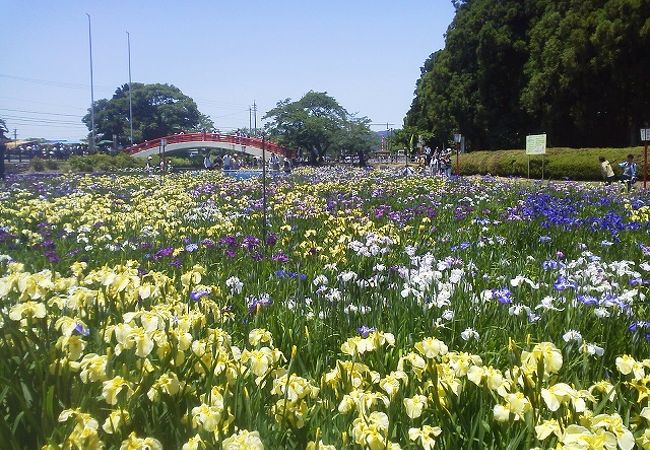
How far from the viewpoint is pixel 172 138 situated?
179ft

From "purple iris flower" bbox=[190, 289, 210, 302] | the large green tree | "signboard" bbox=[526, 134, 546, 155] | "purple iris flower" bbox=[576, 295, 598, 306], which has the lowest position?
"purple iris flower" bbox=[576, 295, 598, 306]

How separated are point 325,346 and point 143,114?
84.2 meters

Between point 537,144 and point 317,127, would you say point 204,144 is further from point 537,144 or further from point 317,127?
point 537,144

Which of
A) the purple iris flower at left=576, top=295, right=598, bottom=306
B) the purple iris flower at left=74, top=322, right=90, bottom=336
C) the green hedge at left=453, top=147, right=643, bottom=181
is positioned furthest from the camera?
the green hedge at left=453, top=147, right=643, bottom=181

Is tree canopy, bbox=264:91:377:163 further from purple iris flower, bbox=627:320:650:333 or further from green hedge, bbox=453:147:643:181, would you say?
purple iris flower, bbox=627:320:650:333

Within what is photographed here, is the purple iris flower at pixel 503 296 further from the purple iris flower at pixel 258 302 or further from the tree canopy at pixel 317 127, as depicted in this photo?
the tree canopy at pixel 317 127

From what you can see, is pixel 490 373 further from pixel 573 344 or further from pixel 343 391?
pixel 573 344

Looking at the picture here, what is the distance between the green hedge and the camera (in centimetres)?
2241

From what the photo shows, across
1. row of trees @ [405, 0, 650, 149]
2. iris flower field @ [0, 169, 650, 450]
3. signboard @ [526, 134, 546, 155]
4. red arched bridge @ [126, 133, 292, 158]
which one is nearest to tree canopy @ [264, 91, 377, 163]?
red arched bridge @ [126, 133, 292, 158]

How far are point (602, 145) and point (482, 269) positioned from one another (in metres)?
28.7

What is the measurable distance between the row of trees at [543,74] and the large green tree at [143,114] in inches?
1940

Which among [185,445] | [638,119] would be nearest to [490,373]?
[185,445]

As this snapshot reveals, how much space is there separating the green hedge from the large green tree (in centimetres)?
5961

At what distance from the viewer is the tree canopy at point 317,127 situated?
50906mm
